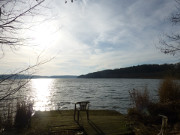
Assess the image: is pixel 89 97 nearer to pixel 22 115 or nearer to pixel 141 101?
pixel 141 101

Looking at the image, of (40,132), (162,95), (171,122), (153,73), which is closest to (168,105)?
(171,122)

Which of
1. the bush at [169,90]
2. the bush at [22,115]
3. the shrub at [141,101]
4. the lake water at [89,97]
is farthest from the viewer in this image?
the lake water at [89,97]

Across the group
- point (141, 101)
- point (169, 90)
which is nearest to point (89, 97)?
point (169, 90)

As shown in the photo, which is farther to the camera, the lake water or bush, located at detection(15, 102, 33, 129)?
the lake water

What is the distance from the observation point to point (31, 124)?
7.43 m

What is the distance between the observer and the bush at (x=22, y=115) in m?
7.18

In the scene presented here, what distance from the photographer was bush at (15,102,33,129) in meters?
7.18

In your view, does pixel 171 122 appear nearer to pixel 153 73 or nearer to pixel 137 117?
pixel 137 117

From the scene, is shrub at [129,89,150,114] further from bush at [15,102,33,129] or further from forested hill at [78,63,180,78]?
forested hill at [78,63,180,78]

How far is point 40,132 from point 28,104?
85.1 inches

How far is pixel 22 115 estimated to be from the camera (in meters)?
7.32

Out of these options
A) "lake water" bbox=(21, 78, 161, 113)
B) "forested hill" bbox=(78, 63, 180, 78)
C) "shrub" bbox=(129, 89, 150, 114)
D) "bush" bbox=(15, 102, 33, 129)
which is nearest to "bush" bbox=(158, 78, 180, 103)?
"lake water" bbox=(21, 78, 161, 113)

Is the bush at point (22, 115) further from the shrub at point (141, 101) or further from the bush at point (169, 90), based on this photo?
the bush at point (169, 90)

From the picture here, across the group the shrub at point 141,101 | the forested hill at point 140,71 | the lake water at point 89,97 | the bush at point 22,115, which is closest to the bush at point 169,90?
the lake water at point 89,97
